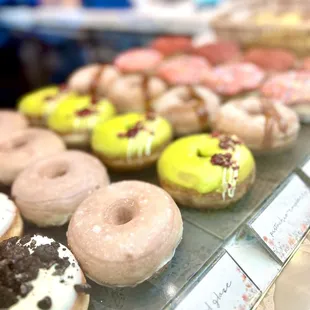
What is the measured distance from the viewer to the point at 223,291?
4.21 ft

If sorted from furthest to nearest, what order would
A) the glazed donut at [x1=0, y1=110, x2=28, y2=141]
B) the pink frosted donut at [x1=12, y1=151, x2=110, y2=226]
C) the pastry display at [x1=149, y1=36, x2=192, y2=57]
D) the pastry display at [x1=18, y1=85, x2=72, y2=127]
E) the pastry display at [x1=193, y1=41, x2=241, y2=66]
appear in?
1. the pastry display at [x1=149, y1=36, x2=192, y2=57]
2. the pastry display at [x1=193, y1=41, x2=241, y2=66]
3. the pastry display at [x1=18, y1=85, x2=72, y2=127]
4. the glazed donut at [x1=0, y1=110, x2=28, y2=141]
5. the pink frosted donut at [x1=12, y1=151, x2=110, y2=226]

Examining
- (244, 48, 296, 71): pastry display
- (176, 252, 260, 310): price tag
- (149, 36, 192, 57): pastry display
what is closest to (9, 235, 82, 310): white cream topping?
(176, 252, 260, 310): price tag

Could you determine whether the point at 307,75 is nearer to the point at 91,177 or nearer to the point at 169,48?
the point at 169,48

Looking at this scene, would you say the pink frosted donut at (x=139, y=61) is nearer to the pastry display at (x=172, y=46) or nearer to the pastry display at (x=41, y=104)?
the pastry display at (x=172, y=46)

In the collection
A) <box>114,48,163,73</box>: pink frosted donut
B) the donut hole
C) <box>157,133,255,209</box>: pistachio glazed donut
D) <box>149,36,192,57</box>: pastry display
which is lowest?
the donut hole

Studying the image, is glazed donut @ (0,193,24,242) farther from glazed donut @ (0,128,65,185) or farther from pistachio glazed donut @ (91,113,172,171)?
pistachio glazed donut @ (91,113,172,171)

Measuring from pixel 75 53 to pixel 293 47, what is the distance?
2.44m

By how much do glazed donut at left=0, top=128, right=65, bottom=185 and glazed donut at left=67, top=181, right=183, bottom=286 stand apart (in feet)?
1.95

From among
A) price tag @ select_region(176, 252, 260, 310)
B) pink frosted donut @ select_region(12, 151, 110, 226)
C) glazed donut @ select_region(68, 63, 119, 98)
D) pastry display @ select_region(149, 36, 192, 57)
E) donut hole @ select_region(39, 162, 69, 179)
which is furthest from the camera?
pastry display @ select_region(149, 36, 192, 57)

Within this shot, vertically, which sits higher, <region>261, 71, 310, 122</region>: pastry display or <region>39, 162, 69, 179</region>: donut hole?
<region>261, 71, 310, 122</region>: pastry display

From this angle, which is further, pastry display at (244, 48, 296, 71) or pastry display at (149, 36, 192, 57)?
pastry display at (149, 36, 192, 57)

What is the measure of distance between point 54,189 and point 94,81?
1252 millimetres

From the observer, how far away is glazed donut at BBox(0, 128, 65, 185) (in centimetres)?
196

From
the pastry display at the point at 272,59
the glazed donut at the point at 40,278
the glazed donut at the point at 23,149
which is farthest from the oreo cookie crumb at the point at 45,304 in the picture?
the pastry display at the point at 272,59
